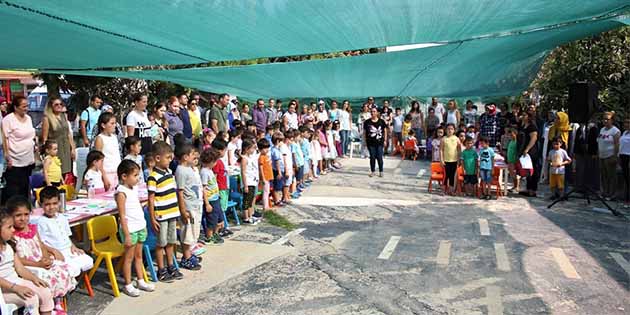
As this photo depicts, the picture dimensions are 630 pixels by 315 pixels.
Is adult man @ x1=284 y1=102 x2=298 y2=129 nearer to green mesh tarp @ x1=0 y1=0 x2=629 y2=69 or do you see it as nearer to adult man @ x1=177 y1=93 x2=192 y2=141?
adult man @ x1=177 y1=93 x2=192 y2=141

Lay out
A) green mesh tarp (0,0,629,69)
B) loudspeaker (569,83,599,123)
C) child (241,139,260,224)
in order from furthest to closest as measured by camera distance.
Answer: loudspeaker (569,83,599,123)
child (241,139,260,224)
green mesh tarp (0,0,629,69)

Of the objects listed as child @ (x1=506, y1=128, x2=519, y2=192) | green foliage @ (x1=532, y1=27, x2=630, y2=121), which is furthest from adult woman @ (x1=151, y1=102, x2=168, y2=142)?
green foliage @ (x1=532, y1=27, x2=630, y2=121)

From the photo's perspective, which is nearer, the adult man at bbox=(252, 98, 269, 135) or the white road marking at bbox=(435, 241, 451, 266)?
the white road marking at bbox=(435, 241, 451, 266)

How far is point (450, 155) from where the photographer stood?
10.6 metres

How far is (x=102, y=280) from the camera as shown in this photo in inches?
216

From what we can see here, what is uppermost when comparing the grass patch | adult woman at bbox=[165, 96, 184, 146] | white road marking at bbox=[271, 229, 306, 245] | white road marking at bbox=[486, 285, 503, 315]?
adult woman at bbox=[165, 96, 184, 146]

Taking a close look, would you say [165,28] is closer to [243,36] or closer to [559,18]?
[243,36]

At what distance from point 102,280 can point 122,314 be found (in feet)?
3.22

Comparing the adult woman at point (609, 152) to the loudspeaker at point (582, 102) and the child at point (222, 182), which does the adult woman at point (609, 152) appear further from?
the child at point (222, 182)

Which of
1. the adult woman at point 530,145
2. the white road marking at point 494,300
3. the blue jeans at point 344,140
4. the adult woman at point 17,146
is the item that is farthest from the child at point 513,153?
the adult woman at point 17,146

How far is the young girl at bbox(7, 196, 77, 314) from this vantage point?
4.12m

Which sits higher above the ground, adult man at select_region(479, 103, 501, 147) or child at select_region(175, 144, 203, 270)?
adult man at select_region(479, 103, 501, 147)

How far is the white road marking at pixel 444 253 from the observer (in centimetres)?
612

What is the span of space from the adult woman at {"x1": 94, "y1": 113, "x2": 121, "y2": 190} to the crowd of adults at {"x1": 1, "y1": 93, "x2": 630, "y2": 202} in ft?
0.04
